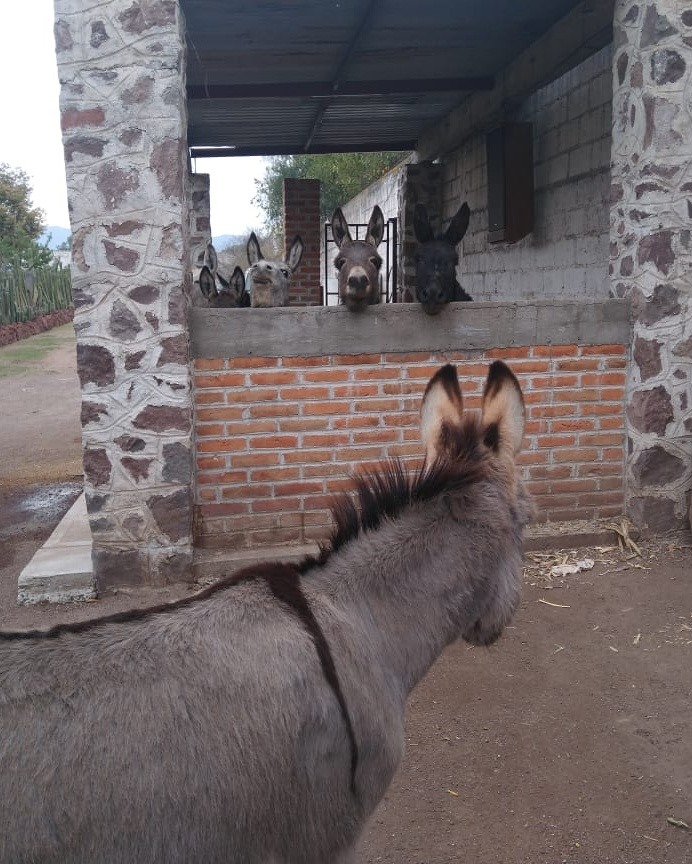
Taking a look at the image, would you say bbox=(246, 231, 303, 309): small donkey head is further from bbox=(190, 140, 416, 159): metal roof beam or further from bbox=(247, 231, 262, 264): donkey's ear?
bbox=(190, 140, 416, 159): metal roof beam

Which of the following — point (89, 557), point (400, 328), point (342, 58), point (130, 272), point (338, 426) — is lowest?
point (89, 557)

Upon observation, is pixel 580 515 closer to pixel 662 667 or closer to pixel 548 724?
pixel 662 667

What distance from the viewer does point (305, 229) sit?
1396cm

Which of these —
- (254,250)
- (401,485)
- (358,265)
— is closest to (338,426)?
(358,265)

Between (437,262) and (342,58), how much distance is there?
291 centimetres

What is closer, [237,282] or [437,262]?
[437,262]

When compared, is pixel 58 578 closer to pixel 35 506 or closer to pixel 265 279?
pixel 35 506

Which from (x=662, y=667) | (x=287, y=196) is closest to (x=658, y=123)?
(x=662, y=667)

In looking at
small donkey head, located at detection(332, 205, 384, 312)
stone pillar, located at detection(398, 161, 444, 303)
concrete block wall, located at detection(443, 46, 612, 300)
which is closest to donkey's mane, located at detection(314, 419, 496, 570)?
small donkey head, located at detection(332, 205, 384, 312)

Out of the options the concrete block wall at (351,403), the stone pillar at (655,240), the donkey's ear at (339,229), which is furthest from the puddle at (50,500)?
the stone pillar at (655,240)

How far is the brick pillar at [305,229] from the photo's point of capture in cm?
1352

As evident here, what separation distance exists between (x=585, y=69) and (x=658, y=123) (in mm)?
2582

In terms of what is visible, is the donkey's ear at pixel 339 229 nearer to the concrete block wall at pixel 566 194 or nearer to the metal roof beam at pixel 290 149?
the concrete block wall at pixel 566 194

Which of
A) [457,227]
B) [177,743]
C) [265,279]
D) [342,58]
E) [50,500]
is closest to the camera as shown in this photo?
[177,743]
